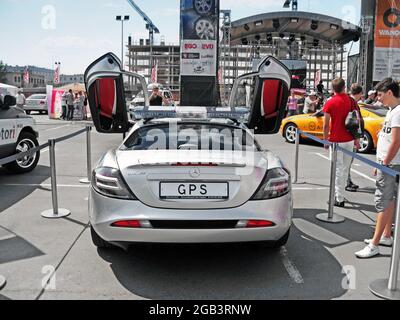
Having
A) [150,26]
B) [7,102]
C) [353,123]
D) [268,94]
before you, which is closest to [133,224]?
[268,94]

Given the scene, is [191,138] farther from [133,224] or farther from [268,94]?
[268,94]

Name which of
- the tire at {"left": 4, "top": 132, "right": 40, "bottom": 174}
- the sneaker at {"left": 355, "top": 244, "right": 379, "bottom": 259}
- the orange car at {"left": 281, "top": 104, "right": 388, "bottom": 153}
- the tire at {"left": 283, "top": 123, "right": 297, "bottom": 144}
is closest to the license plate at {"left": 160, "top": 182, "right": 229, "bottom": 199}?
the sneaker at {"left": 355, "top": 244, "right": 379, "bottom": 259}

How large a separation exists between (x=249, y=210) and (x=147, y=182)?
0.83 metres

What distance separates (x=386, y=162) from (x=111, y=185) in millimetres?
2521

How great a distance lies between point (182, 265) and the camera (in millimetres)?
3936

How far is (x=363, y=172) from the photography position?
891 centimetres

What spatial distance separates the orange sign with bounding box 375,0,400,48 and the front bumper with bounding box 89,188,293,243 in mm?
17449

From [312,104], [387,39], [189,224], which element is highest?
[387,39]

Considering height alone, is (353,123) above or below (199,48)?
below

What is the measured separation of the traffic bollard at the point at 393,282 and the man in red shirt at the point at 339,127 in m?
2.66

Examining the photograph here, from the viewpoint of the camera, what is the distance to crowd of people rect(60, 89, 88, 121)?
916 inches

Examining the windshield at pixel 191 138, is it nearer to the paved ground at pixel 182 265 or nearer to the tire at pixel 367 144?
the paved ground at pixel 182 265

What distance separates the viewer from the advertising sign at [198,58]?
17234 millimetres

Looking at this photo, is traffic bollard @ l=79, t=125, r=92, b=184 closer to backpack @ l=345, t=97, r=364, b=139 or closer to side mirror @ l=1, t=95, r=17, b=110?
side mirror @ l=1, t=95, r=17, b=110
